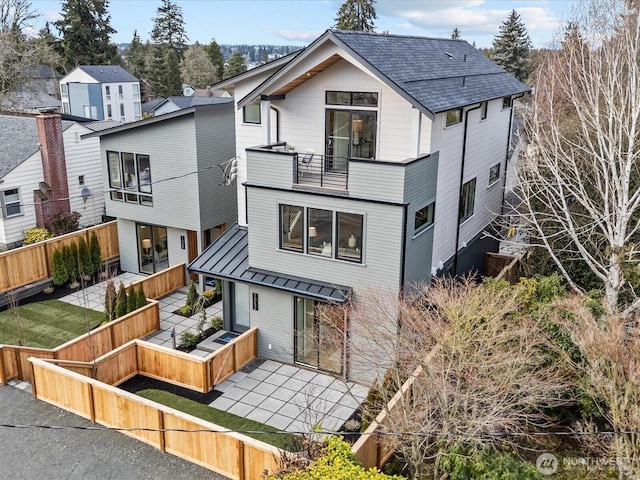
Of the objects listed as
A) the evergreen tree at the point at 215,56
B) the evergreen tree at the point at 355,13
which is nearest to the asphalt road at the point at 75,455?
the evergreen tree at the point at 355,13

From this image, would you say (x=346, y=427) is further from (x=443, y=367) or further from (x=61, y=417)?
(x=61, y=417)

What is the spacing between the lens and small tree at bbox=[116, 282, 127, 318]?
17312 millimetres

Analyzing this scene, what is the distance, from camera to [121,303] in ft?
57.1

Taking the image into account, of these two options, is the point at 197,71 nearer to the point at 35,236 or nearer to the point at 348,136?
the point at 35,236

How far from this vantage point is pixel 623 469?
9.23 m

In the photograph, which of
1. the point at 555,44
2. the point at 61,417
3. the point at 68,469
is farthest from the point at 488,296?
the point at 555,44

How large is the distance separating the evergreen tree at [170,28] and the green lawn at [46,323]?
2772 inches

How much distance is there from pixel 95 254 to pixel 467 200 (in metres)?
14.6

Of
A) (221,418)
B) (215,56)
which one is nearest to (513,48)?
(221,418)

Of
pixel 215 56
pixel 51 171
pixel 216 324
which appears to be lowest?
pixel 216 324

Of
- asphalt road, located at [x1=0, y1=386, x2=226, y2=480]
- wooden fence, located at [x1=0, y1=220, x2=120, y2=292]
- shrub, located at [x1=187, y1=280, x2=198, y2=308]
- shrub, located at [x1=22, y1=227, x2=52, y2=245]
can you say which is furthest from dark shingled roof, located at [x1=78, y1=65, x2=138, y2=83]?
asphalt road, located at [x1=0, y1=386, x2=226, y2=480]

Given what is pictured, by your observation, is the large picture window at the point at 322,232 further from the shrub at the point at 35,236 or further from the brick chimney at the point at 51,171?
the brick chimney at the point at 51,171

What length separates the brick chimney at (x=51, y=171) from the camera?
23594 millimetres

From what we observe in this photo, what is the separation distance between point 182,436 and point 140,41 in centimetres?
8230
